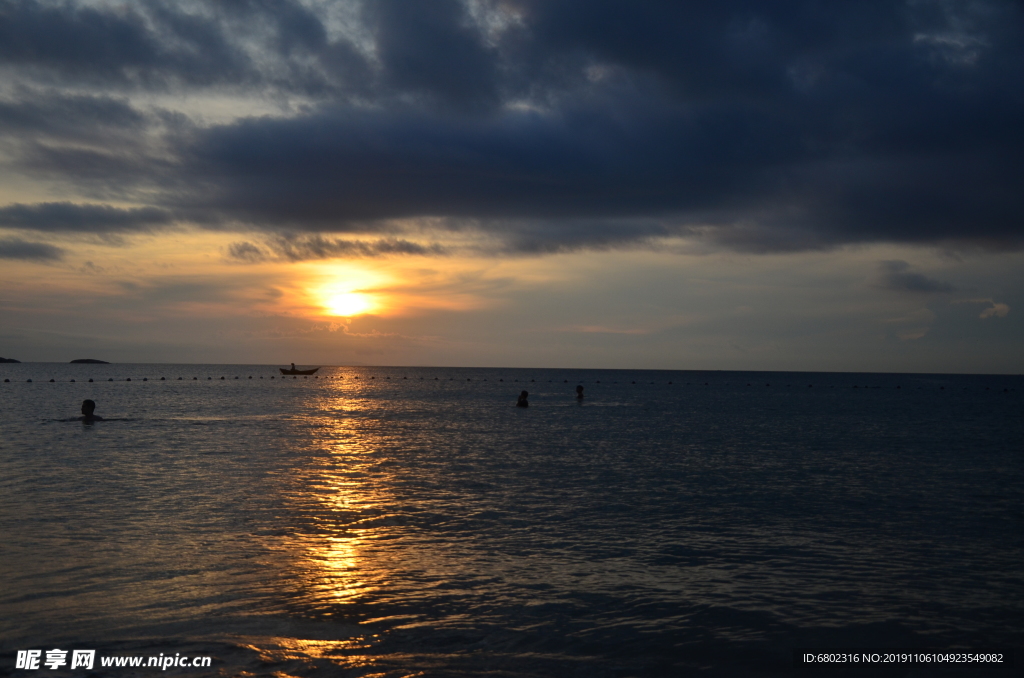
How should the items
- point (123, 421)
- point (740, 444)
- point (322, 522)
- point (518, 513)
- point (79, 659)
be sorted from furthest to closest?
1. point (123, 421)
2. point (740, 444)
3. point (518, 513)
4. point (322, 522)
5. point (79, 659)

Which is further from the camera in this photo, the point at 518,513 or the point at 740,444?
the point at 740,444

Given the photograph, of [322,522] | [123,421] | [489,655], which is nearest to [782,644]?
[489,655]

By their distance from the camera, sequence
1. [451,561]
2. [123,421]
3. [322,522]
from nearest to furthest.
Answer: [451,561] → [322,522] → [123,421]

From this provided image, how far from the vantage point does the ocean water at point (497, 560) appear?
10.8 m

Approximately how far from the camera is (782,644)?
11.1 m

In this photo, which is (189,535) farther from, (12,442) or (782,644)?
(12,442)

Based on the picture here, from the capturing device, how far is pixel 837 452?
1565 inches

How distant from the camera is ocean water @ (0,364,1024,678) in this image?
35.4ft

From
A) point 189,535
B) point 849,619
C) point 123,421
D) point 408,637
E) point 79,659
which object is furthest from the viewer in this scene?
point 123,421

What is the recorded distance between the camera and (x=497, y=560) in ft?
51.2

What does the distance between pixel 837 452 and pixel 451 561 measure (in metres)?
31.1

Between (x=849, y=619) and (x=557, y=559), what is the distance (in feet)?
19.6

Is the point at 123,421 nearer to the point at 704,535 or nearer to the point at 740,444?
the point at 740,444

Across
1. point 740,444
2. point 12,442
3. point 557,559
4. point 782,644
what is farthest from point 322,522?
point 740,444
